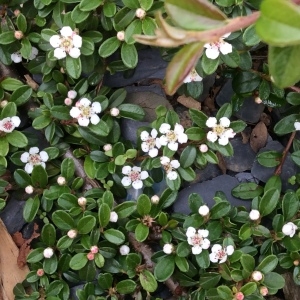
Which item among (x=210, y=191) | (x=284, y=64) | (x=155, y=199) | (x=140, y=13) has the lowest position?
(x=210, y=191)

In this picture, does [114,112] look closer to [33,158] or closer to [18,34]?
[33,158]

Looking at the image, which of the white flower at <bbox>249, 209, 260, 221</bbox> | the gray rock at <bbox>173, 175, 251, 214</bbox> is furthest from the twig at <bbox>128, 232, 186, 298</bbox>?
the white flower at <bbox>249, 209, 260, 221</bbox>

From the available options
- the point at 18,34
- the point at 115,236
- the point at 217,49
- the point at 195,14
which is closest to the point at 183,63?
the point at 195,14

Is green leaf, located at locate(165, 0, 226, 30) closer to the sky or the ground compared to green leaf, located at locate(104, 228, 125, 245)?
closer to the sky

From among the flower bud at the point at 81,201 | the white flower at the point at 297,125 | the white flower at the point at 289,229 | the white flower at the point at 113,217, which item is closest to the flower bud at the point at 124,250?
the white flower at the point at 113,217

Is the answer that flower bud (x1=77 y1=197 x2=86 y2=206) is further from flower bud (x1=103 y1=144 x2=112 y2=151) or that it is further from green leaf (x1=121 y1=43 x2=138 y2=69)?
green leaf (x1=121 y1=43 x2=138 y2=69)

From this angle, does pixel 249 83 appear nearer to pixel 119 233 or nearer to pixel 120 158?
pixel 120 158
